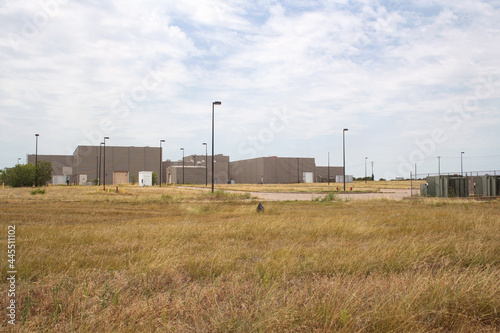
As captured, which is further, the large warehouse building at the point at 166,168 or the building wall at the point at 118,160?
the large warehouse building at the point at 166,168

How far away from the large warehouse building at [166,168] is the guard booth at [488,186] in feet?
220

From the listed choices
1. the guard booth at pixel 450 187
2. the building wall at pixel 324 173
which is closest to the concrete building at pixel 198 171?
the building wall at pixel 324 173

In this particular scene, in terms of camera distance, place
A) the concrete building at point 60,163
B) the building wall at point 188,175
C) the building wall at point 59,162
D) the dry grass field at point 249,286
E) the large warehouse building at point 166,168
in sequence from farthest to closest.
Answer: the building wall at point 59,162
the concrete building at point 60,163
the building wall at point 188,175
the large warehouse building at point 166,168
the dry grass field at point 249,286

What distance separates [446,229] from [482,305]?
6.39m

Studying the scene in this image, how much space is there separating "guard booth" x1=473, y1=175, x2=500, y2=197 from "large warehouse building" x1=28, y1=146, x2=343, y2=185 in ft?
220

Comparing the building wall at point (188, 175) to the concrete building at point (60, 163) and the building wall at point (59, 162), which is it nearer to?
the concrete building at point (60, 163)

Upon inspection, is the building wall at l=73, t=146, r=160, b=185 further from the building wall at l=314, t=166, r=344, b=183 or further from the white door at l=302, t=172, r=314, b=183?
the building wall at l=314, t=166, r=344, b=183

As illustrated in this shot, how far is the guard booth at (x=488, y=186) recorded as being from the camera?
1136 inches

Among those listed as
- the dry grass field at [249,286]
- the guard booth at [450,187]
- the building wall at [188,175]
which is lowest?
the dry grass field at [249,286]

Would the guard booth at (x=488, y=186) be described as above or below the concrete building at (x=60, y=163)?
below

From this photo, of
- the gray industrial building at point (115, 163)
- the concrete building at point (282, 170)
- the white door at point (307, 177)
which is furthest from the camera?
the white door at point (307, 177)

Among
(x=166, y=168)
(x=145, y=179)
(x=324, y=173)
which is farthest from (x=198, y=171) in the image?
(x=324, y=173)

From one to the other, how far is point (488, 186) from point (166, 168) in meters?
113

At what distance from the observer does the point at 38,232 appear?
31.0 feet
